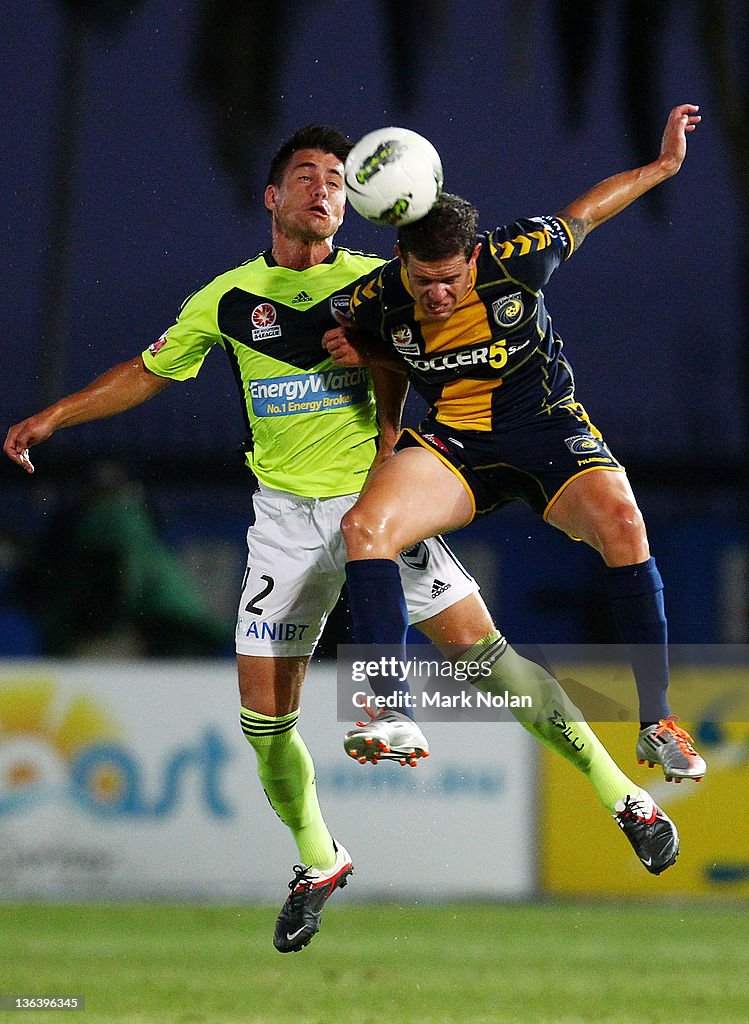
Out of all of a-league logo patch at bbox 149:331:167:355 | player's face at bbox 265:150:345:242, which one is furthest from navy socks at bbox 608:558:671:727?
a-league logo patch at bbox 149:331:167:355

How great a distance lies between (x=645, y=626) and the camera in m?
4.63

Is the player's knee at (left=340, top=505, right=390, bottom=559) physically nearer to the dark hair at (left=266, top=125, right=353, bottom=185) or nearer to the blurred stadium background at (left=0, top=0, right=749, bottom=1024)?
the dark hair at (left=266, top=125, right=353, bottom=185)

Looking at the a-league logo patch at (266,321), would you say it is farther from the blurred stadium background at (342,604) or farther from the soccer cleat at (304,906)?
the soccer cleat at (304,906)

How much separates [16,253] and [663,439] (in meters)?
6.35

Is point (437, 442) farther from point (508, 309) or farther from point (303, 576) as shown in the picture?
point (303, 576)

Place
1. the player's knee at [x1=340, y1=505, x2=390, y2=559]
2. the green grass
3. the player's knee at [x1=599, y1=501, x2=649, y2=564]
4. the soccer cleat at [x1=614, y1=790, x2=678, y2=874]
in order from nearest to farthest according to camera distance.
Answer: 1. the player's knee at [x1=340, y1=505, x2=390, y2=559]
2. the player's knee at [x1=599, y1=501, x2=649, y2=564]
3. the soccer cleat at [x1=614, y1=790, x2=678, y2=874]
4. the green grass

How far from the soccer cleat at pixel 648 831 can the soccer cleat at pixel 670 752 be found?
0.35m

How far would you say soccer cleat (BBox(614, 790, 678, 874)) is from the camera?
4789mm

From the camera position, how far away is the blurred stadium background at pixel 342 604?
26.9 ft

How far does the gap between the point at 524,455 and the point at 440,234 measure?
0.75 meters

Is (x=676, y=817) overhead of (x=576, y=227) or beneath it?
beneath

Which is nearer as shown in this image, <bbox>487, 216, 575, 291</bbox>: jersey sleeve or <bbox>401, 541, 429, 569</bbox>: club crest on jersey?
<bbox>487, 216, 575, 291</bbox>: jersey sleeve

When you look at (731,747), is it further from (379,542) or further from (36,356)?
(36,356)

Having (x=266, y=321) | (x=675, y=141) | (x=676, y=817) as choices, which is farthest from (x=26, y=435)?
(x=676, y=817)
